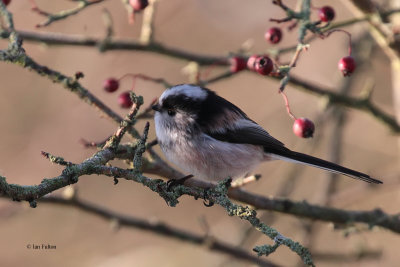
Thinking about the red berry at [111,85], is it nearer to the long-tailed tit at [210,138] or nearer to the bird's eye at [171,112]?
the long-tailed tit at [210,138]

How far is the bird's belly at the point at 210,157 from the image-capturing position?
335cm

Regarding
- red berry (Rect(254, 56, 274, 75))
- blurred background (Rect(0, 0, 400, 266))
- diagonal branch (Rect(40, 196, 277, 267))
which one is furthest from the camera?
blurred background (Rect(0, 0, 400, 266))

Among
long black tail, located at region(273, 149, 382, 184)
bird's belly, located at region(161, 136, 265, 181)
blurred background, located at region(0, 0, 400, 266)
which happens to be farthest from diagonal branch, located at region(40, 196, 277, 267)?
blurred background, located at region(0, 0, 400, 266)

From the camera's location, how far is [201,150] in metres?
3.39

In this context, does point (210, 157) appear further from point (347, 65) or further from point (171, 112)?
point (347, 65)

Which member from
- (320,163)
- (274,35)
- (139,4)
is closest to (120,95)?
(139,4)

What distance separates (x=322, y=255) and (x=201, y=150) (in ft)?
4.49

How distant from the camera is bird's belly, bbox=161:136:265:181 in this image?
335 centimetres

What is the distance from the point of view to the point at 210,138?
11.4 ft

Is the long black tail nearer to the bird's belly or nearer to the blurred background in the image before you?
the bird's belly

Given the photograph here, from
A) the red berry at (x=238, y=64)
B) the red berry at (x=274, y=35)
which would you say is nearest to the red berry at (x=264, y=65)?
the red berry at (x=274, y=35)

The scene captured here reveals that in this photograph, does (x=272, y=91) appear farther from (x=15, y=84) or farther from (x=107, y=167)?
(x=107, y=167)

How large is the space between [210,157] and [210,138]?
0.14 metres

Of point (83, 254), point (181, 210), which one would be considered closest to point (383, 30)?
point (181, 210)
